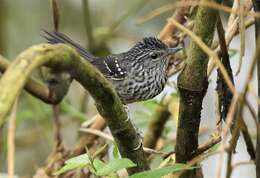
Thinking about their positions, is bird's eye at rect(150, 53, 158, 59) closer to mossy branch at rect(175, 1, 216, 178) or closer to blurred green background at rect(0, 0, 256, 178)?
blurred green background at rect(0, 0, 256, 178)

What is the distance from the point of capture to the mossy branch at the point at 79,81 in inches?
52.1

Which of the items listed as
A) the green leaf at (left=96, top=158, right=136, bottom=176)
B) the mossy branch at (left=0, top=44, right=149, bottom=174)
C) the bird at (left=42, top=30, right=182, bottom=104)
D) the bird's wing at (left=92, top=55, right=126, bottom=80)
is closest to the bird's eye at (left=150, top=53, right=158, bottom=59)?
the bird at (left=42, top=30, right=182, bottom=104)

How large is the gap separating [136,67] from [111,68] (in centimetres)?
20

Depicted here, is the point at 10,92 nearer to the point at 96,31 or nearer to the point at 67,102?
the point at 67,102

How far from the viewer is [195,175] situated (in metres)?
2.50

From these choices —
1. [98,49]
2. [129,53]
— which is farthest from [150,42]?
[98,49]

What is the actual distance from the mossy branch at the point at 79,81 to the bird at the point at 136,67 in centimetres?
121

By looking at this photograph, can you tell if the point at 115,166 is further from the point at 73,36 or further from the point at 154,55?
the point at 73,36

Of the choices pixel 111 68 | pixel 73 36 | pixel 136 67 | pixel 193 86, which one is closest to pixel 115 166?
pixel 193 86

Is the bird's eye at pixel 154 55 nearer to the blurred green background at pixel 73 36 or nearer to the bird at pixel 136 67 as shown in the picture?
the bird at pixel 136 67

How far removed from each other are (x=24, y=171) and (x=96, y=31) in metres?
1.27

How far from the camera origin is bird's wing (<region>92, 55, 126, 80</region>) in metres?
3.90

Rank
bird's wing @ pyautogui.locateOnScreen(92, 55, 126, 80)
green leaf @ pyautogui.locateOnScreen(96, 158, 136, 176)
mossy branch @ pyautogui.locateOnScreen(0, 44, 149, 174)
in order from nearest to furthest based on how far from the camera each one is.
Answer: mossy branch @ pyautogui.locateOnScreen(0, 44, 149, 174) → green leaf @ pyautogui.locateOnScreen(96, 158, 136, 176) → bird's wing @ pyautogui.locateOnScreen(92, 55, 126, 80)

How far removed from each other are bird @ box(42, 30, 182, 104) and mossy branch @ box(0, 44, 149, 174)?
1208 mm
